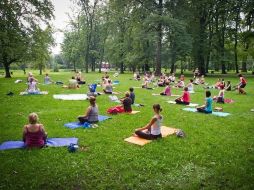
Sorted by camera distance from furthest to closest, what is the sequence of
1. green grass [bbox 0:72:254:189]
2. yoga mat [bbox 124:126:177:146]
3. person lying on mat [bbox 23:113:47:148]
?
yoga mat [bbox 124:126:177:146] → person lying on mat [bbox 23:113:47:148] → green grass [bbox 0:72:254:189]

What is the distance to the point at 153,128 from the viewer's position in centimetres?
986

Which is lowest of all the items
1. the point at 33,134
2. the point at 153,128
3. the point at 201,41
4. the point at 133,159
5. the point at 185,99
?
the point at 133,159

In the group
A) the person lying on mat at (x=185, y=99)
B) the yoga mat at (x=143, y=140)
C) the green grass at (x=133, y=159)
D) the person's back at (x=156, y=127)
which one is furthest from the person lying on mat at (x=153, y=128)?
the person lying on mat at (x=185, y=99)

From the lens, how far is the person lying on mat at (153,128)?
9.66m

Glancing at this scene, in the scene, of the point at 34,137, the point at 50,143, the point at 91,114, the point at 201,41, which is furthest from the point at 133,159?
the point at 201,41

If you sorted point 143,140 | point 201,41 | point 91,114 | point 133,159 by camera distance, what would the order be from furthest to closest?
point 201,41 < point 91,114 < point 143,140 < point 133,159

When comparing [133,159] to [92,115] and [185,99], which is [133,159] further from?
[185,99]

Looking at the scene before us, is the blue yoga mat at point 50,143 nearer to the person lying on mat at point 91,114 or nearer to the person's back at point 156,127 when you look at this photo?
the person lying on mat at point 91,114

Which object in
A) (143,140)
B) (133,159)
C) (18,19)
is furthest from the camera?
(18,19)

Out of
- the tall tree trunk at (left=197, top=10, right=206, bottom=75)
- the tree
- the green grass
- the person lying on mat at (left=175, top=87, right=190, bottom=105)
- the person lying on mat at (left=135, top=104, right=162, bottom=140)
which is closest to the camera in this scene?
the green grass

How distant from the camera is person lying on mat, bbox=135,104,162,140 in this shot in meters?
9.66

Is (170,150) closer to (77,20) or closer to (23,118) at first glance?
(23,118)

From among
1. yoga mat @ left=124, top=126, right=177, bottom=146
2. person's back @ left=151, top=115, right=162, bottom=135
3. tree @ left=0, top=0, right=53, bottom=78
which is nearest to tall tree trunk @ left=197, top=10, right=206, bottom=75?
tree @ left=0, top=0, right=53, bottom=78

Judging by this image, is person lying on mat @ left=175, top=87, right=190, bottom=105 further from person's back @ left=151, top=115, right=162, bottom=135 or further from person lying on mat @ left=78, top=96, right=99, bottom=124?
person's back @ left=151, top=115, right=162, bottom=135
